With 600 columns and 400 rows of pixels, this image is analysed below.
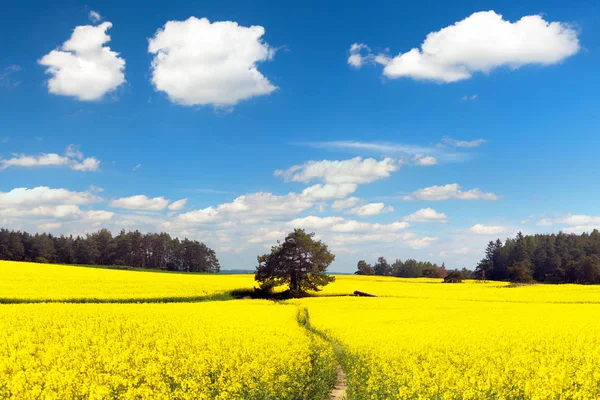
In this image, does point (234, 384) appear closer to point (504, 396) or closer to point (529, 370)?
point (504, 396)

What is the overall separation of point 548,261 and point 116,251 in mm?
113174

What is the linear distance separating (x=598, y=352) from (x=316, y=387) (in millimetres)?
9550

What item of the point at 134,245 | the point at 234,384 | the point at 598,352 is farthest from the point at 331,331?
the point at 134,245

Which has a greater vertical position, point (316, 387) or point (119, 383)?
point (119, 383)

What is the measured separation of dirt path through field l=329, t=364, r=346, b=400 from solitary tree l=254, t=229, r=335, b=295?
36312mm

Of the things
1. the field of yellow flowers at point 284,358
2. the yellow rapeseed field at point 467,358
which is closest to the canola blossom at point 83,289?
the field of yellow flowers at point 284,358

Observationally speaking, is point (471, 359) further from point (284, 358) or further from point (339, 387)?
point (284, 358)

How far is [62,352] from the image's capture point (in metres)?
13.6

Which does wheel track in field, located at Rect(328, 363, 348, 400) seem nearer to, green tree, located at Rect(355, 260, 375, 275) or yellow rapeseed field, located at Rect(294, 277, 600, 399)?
yellow rapeseed field, located at Rect(294, 277, 600, 399)

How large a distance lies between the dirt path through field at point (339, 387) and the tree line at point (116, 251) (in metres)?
119

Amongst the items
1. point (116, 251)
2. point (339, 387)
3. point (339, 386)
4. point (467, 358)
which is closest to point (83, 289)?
point (339, 386)

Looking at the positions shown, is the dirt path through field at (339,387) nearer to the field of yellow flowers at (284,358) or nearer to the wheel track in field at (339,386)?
the wheel track in field at (339,386)

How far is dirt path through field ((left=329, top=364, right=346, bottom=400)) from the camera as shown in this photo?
1304cm

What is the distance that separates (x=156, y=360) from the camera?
13.0 m
